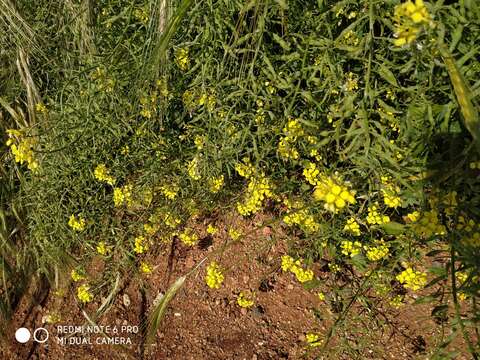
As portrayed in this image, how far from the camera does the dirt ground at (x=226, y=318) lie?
2107 mm

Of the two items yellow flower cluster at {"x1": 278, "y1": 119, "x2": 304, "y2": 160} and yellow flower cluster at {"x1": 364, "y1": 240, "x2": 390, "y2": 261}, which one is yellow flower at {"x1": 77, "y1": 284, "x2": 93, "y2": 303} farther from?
yellow flower cluster at {"x1": 364, "y1": 240, "x2": 390, "y2": 261}

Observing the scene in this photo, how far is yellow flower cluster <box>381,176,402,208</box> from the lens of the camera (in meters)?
1.56

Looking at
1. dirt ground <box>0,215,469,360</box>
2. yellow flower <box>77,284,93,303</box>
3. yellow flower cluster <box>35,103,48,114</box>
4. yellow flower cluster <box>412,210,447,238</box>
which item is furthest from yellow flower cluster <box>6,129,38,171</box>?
yellow flower cluster <box>412,210,447,238</box>

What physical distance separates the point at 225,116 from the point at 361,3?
0.67 meters

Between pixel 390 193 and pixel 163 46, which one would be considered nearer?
pixel 163 46

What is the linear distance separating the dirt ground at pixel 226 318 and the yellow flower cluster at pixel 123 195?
48 centimetres

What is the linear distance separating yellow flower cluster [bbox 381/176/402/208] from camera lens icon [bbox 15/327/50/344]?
2057mm

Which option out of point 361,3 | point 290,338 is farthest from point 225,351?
point 361,3

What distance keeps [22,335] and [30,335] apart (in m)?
0.04

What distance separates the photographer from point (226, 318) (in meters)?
2.37

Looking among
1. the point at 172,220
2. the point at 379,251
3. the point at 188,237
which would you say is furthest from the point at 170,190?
the point at 379,251

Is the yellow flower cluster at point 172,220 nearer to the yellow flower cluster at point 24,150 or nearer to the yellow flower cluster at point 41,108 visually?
the yellow flower cluster at point 24,150

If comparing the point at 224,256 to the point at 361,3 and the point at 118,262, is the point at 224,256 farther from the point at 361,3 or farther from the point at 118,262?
the point at 361,3

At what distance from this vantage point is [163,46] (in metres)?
1.12
